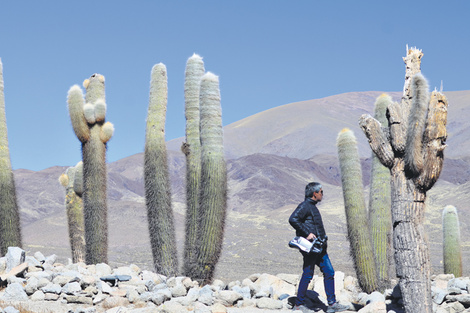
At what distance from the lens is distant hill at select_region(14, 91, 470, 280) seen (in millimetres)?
31250

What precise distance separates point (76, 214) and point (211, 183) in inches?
217

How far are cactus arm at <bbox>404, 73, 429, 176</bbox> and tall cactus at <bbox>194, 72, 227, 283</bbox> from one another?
14.1 feet

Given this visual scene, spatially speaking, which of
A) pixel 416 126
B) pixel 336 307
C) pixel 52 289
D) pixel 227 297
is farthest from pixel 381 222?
pixel 52 289

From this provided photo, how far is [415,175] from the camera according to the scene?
7348 millimetres

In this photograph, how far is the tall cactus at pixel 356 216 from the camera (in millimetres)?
11141

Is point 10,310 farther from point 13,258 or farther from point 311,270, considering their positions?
point 311,270

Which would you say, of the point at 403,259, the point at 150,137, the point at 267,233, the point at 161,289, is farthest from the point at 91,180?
the point at 267,233

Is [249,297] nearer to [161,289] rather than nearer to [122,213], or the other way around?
[161,289]

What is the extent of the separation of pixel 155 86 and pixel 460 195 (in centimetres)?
4273

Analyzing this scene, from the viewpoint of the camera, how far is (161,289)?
29.3ft

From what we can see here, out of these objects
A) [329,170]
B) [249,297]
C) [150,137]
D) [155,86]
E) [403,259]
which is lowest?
[249,297]

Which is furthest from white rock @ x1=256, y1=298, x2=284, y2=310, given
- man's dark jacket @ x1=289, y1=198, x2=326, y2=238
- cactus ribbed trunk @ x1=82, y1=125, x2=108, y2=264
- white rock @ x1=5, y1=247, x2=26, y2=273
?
cactus ribbed trunk @ x1=82, y1=125, x2=108, y2=264

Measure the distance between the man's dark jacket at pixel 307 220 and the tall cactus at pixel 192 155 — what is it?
3.62 meters

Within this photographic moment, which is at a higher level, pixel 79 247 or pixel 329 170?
pixel 329 170
